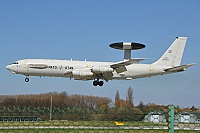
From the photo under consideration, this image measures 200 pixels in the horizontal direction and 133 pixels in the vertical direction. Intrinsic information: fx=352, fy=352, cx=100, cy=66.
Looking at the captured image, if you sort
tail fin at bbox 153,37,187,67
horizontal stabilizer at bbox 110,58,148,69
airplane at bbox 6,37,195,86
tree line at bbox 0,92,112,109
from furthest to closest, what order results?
1. tail fin at bbox 153,37,187,67
2. airplane at bbox 6,37,195,86
3. horizontal stabilizer at bbox 110,58,148,69
4. tree line at bbox 0,92,112,109

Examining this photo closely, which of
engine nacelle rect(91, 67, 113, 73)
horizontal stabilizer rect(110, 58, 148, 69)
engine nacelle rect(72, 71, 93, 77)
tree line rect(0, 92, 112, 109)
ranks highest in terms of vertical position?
horizontal stabilizer rect(110, 58, 148, 69)

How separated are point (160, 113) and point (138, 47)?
38.3 m

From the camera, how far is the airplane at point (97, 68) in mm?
47375

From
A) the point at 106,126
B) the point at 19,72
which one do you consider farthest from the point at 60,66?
the point at 106,126

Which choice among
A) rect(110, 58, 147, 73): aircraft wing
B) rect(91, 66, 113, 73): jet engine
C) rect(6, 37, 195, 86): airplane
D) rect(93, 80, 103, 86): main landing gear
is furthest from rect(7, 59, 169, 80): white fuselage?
rect(91, 66, 113, 73): jet engine

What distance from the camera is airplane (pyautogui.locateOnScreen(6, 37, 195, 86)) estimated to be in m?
47.4

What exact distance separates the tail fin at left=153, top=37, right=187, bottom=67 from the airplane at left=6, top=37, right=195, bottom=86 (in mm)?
299

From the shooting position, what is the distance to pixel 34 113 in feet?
26.4

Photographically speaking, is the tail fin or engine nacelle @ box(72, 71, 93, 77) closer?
engine nacelle @ box(72, 71, 93, 77)

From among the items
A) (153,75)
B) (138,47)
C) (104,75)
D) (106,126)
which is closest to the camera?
(106,126)

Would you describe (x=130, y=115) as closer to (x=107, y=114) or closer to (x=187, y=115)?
(x=107, y=114)

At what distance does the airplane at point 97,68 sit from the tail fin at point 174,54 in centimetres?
30

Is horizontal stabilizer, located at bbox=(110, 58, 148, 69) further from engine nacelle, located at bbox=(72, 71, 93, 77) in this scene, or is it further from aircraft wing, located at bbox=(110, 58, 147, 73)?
engine nacelle, located at bbox=(72, 71, 93, 77)

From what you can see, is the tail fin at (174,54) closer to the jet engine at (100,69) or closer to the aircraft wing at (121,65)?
the aircraft wing at (121,65)
